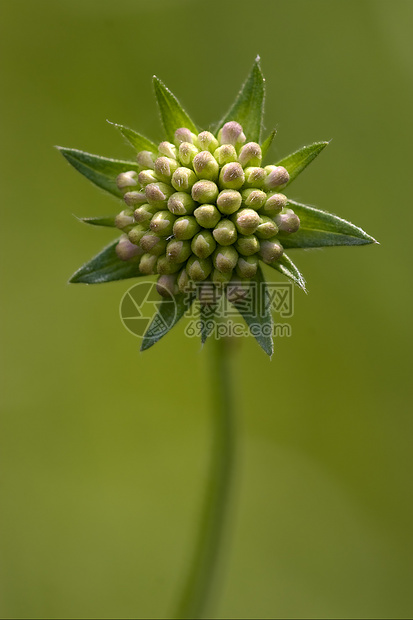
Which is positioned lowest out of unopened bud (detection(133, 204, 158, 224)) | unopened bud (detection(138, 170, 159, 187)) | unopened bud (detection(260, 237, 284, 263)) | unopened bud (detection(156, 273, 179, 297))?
unopened bud (detection(156, 273, 179, 297))

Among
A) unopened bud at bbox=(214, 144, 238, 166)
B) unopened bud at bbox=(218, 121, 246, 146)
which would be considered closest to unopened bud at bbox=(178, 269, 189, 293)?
unopened bud at bbox=(214, 144, 238, 166)

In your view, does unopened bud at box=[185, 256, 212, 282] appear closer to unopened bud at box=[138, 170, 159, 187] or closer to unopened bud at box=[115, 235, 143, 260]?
unopened bud at box=[115, 235, 143, 260]

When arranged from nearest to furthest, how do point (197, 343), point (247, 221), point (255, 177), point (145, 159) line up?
point (247, 221) → point (255, 177) → point (145, 159) → point (197, 343)

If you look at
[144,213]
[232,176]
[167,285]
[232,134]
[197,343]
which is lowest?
[197,343]

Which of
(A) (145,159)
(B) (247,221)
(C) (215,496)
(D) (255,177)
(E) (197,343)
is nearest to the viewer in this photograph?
(B) (247,221)

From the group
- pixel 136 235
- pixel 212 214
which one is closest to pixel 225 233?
pixel 212 214

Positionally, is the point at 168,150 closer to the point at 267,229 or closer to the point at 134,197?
the point at 134,197
